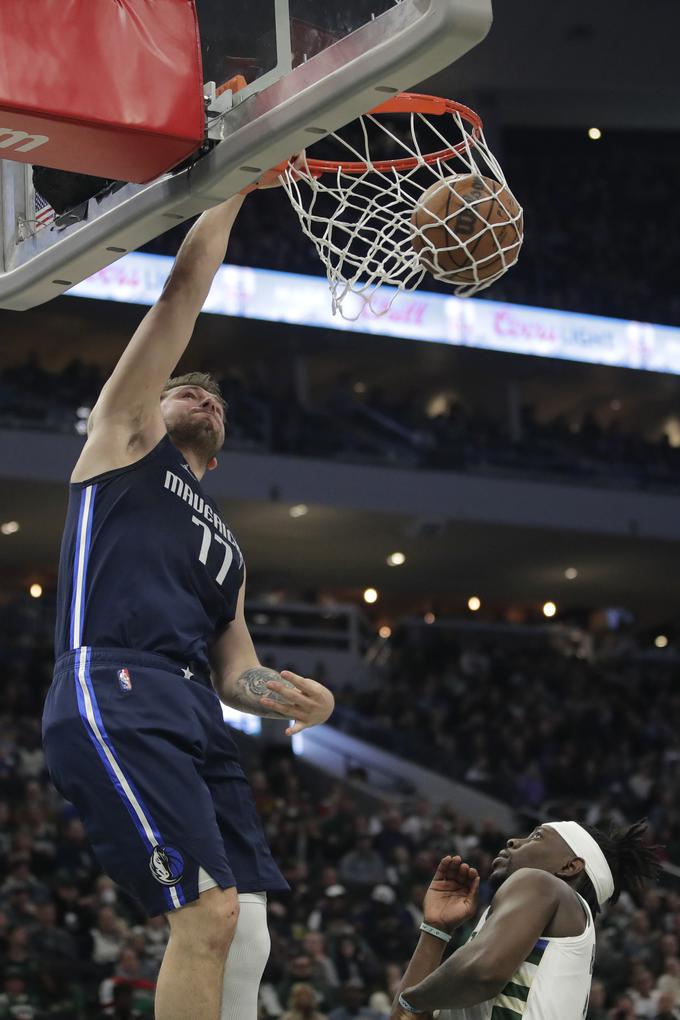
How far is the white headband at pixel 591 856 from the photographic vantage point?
354 centimetres

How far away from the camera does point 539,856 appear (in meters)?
3.52

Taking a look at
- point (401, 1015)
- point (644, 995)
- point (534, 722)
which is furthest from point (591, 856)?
point (534, 722)

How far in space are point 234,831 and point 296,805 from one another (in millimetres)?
11012

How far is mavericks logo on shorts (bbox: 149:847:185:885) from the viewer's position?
2.90 meters

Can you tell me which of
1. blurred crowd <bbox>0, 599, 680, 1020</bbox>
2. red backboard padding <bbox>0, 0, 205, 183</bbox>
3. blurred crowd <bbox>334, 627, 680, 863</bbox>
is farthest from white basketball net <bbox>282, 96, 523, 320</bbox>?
blurred crowd <bbox>334, 627, 680, 863</bbox>

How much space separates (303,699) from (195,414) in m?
0.80

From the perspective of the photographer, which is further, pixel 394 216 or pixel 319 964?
pixel 319 964

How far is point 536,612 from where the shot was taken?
27672 millimetres

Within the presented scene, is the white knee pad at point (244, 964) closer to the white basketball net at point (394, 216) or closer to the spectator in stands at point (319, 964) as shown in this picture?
the white basketball net at point (394, 216)

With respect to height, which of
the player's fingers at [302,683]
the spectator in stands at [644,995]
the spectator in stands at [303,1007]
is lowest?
the spectator in stands at [644,995]

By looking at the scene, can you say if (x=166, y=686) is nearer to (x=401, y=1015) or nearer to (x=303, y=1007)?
(x=401, y=1015)

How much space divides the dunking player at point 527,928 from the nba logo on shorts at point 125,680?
97cm

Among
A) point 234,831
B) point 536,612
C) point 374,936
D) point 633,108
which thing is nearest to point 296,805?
point 374,936

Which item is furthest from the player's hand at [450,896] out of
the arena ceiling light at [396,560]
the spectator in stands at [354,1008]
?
the arena ceiling light at [396,560]
